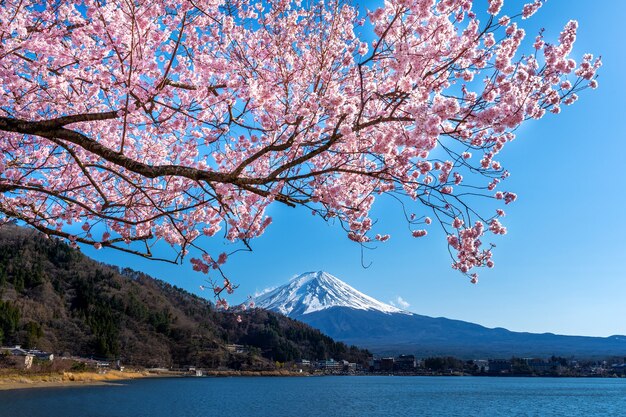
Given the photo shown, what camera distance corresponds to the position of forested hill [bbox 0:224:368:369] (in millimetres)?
64125

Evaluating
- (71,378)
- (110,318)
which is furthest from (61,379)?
(110,318)

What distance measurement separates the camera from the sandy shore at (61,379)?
43.2 metres

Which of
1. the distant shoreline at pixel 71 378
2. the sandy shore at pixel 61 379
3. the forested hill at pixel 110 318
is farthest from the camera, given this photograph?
the forested hill at pixel 110 318

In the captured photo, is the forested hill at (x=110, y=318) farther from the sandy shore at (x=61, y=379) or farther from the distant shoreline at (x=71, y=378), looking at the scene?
the sandy shore at (x=61, y=379)

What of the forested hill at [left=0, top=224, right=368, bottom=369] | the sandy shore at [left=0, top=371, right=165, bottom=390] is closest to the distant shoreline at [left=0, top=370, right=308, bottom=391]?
the sandy shore at [left=0, top=371, right=165, bottom=390]

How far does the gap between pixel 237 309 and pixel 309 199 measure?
104 inches

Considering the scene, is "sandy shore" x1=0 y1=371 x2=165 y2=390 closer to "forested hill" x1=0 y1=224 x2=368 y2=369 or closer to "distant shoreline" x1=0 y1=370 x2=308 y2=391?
"distant shoreline" x1=0 y1=370 x2=308 y2=391

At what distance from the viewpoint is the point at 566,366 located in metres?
121

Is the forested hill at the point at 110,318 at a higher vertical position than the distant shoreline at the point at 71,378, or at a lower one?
higher

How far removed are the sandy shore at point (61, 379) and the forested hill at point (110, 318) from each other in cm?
611

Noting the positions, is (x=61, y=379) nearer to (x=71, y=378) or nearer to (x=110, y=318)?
(x=71, y=378)

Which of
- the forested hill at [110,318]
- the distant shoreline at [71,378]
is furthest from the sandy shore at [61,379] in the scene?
the forested hill at [110,318]

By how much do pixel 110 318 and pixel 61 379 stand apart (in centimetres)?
2178

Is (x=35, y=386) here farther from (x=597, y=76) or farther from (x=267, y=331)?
(x=267, y=331)
